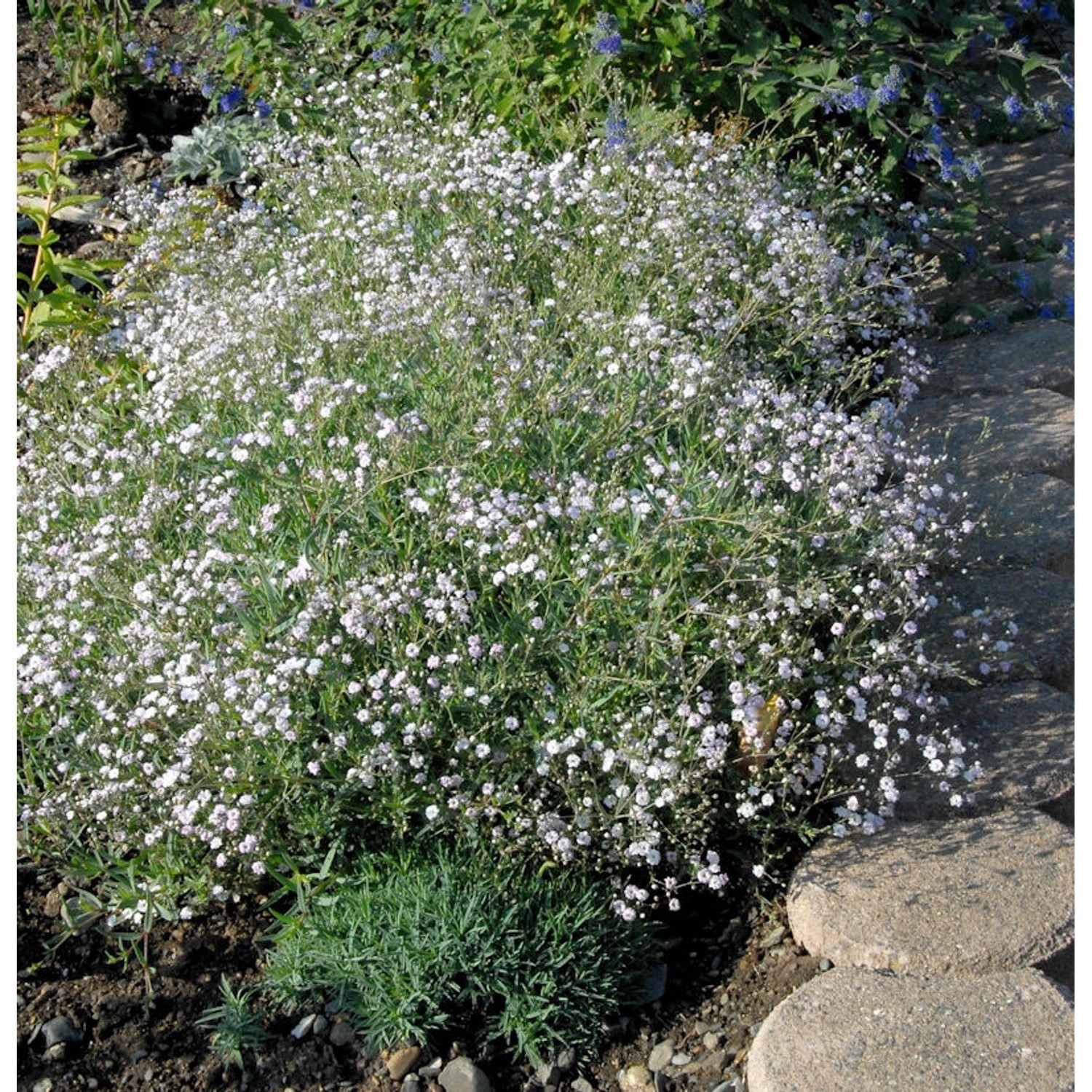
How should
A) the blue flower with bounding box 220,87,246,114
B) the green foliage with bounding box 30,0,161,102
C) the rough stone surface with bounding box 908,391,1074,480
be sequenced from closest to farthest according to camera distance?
the rough stone surface with bounding box 908,391,1074,480 → the blue flower with bounding box 220,87,246,114 → the green foliage with bounding box 30,0,161,102

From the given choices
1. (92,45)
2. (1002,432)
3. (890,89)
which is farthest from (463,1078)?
(92,45)

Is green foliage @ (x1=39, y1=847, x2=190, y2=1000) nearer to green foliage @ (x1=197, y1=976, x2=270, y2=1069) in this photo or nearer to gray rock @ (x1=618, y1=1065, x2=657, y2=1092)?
green foliage @ (x1=197, y1=976, x2=270, y2=1069)

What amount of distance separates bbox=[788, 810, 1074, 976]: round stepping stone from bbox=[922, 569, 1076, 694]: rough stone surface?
20.1 inches

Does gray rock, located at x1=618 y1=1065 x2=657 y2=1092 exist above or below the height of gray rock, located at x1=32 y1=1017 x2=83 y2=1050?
below

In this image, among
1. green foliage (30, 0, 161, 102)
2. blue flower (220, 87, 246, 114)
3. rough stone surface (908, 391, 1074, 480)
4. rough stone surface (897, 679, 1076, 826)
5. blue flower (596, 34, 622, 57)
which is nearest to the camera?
rough stone surface (897, 679, 1076, 826)

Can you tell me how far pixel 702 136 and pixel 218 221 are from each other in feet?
5.57

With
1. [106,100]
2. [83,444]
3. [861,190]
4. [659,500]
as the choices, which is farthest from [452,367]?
[106,100]

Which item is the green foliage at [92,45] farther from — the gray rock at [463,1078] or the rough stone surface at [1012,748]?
the gray rock at [463,1078]

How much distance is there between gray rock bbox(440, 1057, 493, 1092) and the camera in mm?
2549

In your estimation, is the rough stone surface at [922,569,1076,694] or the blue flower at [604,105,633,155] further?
the blue flower at [604,105,633,155]

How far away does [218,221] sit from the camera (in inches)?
187

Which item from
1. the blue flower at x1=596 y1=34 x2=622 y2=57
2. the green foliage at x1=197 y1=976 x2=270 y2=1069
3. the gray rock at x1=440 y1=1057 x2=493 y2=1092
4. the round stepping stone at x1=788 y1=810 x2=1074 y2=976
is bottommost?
the round stepping stone at x1=788 y1=810 x2=1074 y2=976

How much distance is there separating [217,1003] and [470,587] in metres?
1.03

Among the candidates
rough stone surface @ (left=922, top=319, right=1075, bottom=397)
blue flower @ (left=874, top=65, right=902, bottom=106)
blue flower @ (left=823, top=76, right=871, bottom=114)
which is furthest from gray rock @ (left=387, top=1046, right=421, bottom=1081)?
blue flower @ (left=874, top=65, right=902, bottom=106)
